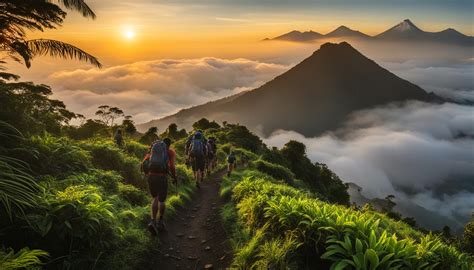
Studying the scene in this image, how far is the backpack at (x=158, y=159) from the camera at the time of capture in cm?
898

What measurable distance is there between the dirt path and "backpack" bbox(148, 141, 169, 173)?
1.64m

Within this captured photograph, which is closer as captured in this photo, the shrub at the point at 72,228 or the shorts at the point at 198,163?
the shrub at the point at 72,228

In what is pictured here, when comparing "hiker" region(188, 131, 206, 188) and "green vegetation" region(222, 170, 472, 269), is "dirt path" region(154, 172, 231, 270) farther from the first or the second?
Answer: "hiker" region(188, 131, 206, 188)

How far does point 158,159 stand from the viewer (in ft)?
29.6

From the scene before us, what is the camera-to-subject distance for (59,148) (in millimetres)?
9852

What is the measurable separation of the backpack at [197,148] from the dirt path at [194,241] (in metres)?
3.55

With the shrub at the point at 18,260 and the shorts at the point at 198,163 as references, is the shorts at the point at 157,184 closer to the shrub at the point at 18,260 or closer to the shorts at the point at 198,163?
the shrub at the point at 18,260

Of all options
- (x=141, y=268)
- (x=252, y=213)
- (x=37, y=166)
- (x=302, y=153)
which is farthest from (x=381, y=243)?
(x=302, y=153)

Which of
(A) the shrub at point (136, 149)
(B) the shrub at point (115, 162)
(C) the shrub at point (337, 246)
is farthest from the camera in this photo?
(A) the shrub at point (136, 149)

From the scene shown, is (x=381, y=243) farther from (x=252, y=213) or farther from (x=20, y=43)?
(x=20, y=43)

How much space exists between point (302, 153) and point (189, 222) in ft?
191

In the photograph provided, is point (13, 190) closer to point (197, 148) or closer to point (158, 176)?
point (158, 176)

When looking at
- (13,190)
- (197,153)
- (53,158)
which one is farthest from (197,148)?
(13,190)

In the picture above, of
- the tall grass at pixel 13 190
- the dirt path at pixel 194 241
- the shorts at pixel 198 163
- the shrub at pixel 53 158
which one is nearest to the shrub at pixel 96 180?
the shrub at pixel 53 158
